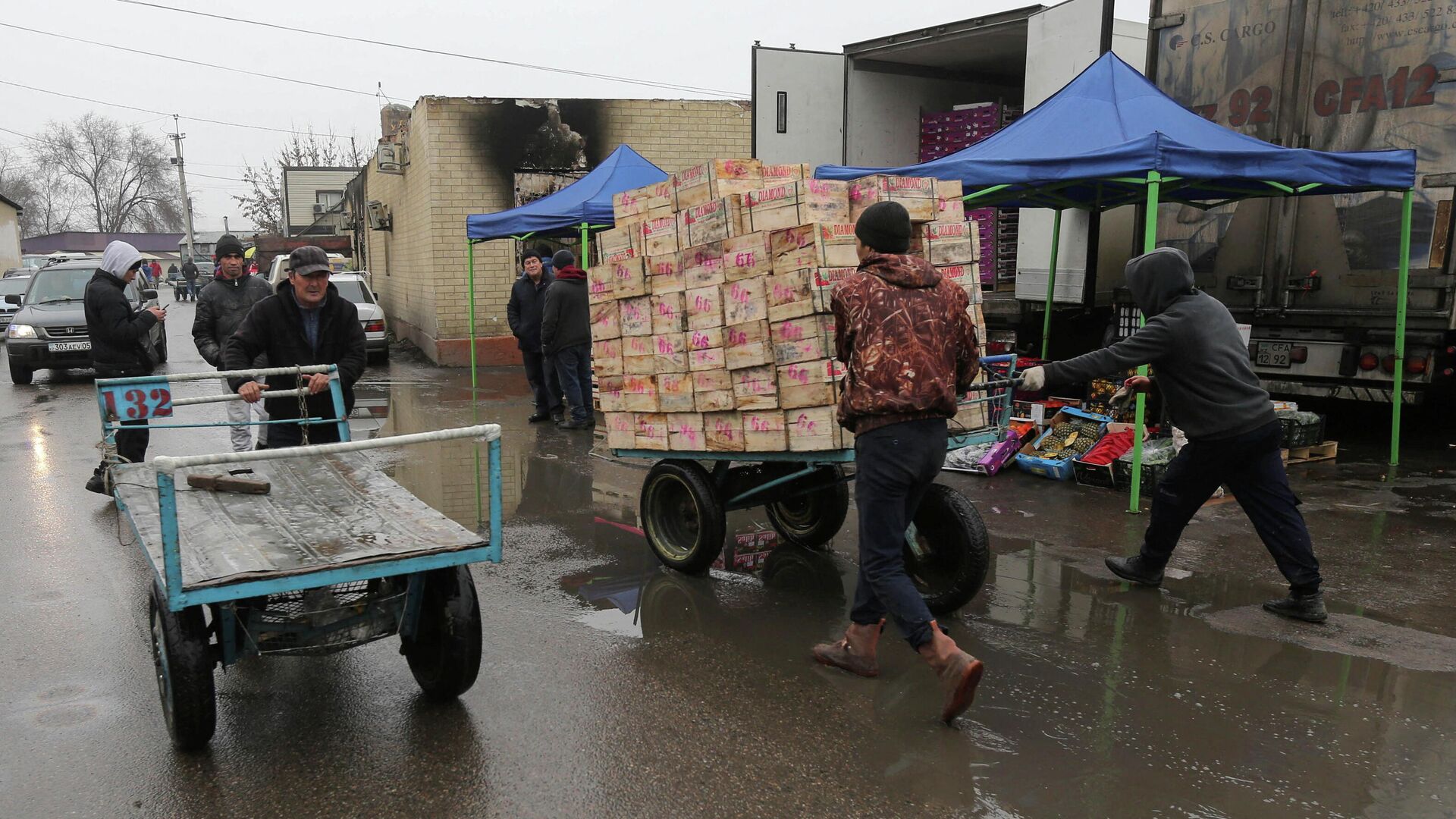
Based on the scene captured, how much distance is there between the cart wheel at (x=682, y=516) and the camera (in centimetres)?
532

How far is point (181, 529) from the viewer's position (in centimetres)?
377

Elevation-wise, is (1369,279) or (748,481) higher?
(1369,279)

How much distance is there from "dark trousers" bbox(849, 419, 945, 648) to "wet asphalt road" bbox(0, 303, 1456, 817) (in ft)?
1.45

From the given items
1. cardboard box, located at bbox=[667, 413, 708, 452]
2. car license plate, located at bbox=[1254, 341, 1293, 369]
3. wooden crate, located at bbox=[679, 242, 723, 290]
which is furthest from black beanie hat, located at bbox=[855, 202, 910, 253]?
car license plate, located at bbox=[1254, 341, 1293, 369]

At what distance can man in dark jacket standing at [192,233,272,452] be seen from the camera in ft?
22.4

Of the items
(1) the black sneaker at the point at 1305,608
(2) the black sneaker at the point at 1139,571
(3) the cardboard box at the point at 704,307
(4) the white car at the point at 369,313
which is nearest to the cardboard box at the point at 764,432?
(3) the cardboard box at the point at 704,307

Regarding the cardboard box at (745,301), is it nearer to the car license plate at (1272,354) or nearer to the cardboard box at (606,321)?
the cardboard box at (606,321)

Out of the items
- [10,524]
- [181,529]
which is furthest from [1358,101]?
[10,524]

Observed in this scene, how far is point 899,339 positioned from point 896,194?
4.95ft

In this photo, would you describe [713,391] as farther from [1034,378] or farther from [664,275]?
[1034,378]

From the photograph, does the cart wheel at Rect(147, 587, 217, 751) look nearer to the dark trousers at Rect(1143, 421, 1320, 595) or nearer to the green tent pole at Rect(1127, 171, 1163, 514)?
the dark trousers at Rect(1143, 421, 1320, 595)

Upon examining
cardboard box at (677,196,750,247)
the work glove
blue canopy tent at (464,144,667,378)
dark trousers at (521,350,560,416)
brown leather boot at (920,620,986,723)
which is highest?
blue canopy tent at (464,144,667,378)

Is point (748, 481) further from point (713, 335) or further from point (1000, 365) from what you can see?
point (1000, 365)

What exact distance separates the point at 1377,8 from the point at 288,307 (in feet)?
27.7
